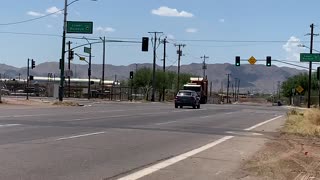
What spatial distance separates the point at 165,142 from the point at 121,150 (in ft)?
10.5

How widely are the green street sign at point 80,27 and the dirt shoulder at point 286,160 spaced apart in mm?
35321

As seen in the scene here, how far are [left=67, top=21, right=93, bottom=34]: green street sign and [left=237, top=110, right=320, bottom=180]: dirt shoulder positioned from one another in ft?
116

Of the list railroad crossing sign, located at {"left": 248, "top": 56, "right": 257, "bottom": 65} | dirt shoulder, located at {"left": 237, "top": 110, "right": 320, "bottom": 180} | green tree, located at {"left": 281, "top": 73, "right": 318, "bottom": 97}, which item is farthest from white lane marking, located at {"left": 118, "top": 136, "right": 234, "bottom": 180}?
green tree, located at {"left": 281, "top": 73, "right": 318, "bottom": 97}

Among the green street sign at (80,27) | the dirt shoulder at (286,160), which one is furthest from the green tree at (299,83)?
the dirt shoulder at (286,160)

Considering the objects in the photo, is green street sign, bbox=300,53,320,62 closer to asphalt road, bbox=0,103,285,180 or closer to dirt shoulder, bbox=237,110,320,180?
dirt shoulder, bbox=237,110,320,180

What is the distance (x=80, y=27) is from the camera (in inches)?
2143

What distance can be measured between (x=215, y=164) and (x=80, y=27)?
141 feet

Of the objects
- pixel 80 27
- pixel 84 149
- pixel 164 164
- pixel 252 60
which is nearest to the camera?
pixel 164 164

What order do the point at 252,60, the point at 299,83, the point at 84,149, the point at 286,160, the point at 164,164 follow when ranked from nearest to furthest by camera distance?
1. the point at 164,164
2. the point at 286,160
3. the point at 84,149
4. the point at 252,60
5. the point at 299,83

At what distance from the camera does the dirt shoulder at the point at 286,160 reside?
11686 millimetres

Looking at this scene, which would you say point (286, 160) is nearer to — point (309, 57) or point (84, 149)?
Result: point (84, 149)

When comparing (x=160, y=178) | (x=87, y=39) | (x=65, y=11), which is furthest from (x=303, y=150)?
(x=87, y=39)

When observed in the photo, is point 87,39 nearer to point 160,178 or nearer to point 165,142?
point 165,142

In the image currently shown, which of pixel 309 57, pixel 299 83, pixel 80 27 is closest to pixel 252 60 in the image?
pixel 309 57
